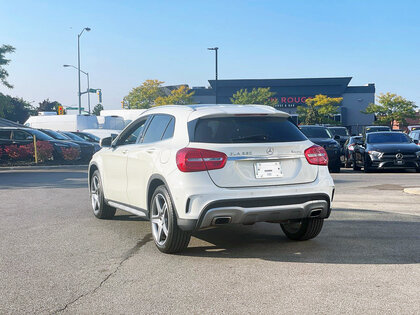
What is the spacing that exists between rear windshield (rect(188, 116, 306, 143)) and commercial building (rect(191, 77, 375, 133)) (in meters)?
64.5

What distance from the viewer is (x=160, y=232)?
6098mm

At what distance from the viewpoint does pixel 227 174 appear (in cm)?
551

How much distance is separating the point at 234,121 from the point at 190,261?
159cm

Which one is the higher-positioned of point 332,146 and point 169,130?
point 169,130

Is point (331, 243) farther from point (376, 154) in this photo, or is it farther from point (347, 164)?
point (347, 164)

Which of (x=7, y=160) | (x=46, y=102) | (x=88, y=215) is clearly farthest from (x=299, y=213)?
(x=46, y=102)

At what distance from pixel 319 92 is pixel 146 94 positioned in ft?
73.5

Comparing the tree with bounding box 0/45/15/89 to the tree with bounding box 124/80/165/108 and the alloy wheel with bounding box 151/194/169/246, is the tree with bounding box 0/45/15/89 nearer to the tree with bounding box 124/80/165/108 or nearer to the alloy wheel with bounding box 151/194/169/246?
the tree with bounding box 124/80/165/108

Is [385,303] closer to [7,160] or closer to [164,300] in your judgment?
[164,300]

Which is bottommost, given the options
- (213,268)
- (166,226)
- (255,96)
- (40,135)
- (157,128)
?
(213,268)

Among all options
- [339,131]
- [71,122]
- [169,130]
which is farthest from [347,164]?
[71,122]

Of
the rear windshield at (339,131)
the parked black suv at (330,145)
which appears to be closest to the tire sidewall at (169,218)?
the parked black suv at (330,145)

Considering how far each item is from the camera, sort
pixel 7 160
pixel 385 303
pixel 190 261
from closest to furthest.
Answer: pixel 385 303
pixel 190 261
pixel 7 160

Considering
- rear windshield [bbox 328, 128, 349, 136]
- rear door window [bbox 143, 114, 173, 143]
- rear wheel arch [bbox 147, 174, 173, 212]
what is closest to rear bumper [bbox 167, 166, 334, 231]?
rear wheel arch [bbox 147, 174, 173, 212]
